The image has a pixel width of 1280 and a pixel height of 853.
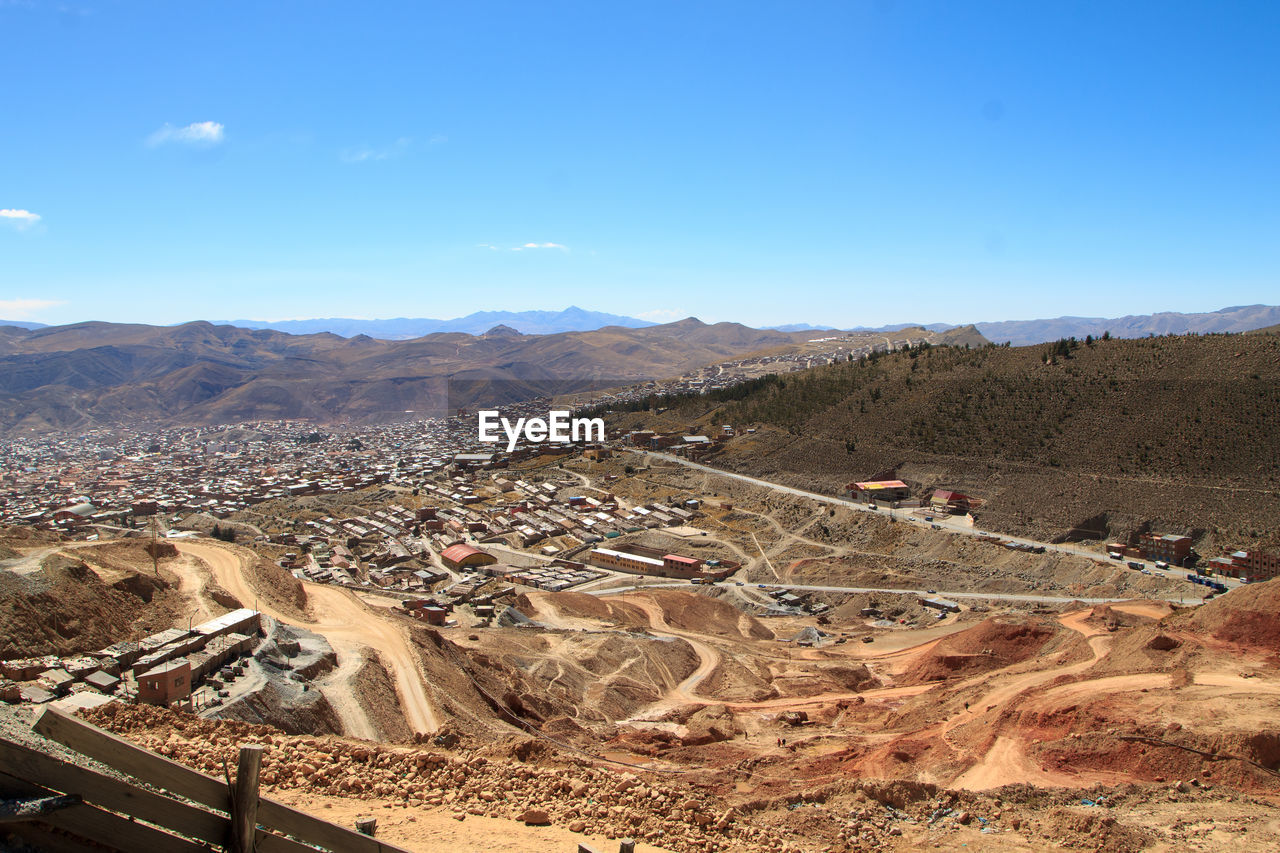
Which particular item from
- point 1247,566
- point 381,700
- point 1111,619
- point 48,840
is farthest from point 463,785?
point 1247,566

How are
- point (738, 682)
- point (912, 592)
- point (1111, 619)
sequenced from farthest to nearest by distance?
1. point (912, 592)
2. point (1111, 619)
3. point (738, 682)

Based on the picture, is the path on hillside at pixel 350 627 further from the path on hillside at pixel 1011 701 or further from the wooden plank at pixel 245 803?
the wooden plank at pixel 245 803

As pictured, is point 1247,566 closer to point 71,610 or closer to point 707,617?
point 707,617

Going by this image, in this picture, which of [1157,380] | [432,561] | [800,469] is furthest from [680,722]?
[1157,380]

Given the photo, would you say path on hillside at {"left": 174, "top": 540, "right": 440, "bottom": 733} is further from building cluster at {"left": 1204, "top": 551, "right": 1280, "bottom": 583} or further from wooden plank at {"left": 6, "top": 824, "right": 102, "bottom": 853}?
building cluster at {"left": 1204, "top": 551, "right": 1280, "bottom": 583}

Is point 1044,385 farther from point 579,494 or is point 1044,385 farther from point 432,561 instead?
point 432,561

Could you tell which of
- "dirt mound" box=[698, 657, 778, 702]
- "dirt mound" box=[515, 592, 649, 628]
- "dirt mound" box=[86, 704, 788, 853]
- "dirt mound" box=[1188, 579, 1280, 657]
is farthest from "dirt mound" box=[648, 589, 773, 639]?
"dirt mound" box=[86, 704, 788, 853]
